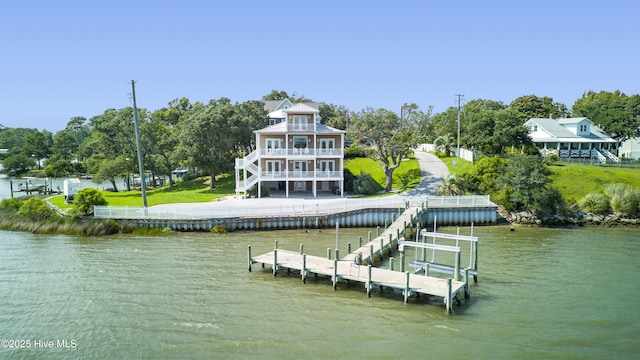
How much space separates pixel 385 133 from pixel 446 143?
17.3m

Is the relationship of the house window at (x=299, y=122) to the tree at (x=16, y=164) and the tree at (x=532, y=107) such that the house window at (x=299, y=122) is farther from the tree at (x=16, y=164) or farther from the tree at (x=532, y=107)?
the tree at (x=16, y=164)

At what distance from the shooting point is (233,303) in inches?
825

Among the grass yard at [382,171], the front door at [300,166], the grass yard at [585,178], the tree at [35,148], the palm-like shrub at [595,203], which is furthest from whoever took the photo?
the tree at [35,148]

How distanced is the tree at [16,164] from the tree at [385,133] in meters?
75.1

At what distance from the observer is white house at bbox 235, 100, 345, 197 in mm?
45375

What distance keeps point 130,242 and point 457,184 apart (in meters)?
29.5

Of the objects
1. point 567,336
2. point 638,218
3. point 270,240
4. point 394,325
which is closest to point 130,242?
point 270,240

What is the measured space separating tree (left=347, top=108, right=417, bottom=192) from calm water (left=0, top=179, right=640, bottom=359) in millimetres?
19869

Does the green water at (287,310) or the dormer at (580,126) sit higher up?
the dormer at (580,126)

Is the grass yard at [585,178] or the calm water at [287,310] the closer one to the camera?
the calm water at [287,310]

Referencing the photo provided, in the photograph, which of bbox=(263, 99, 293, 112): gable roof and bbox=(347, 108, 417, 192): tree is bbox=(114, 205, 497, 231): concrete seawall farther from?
bbox=(263, 99, 293, 112): gable roof

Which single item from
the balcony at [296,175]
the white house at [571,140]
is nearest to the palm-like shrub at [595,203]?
the white house at [571,140]

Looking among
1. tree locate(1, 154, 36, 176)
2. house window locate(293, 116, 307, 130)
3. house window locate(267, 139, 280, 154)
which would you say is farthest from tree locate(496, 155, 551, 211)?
tree locate(1, 154, 36, 176)

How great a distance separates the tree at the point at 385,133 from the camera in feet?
157
